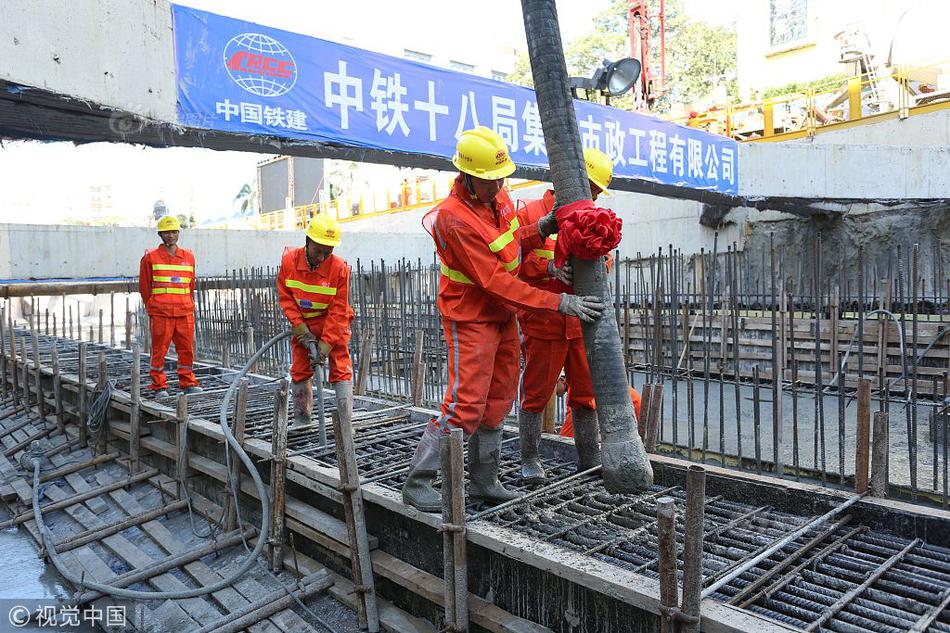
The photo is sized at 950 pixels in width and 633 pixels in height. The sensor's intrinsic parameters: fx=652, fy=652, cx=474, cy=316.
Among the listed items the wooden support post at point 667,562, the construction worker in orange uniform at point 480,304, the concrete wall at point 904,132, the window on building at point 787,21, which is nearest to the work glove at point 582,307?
the construction worker in orange uniform at point 480,304

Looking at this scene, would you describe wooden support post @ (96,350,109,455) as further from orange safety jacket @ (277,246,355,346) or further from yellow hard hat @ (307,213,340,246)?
yellow hard hat @ (307,213,340,246)

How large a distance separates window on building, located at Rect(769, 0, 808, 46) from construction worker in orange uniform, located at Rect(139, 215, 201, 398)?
909 inches

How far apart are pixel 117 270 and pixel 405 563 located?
40.4 feet

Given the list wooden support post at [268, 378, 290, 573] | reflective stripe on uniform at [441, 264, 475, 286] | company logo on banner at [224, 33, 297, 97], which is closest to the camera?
reflective stripe on uniform at [441, 264, 475, 286]

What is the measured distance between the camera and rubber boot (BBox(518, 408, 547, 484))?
3816 millimetres

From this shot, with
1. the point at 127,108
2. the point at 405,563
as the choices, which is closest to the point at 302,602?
the point at 405,563

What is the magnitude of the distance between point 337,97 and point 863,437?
449 cm

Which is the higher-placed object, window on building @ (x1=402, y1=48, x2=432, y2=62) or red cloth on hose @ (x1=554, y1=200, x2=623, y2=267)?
window on building @ (x1=402, y1=48, x2=432, y2=62)

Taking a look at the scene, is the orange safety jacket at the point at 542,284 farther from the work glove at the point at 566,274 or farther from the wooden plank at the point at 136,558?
the wooden plank at the point at 136,558

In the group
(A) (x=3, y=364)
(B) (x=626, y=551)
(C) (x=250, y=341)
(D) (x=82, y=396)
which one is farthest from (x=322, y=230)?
(A) (x=3, y=364)

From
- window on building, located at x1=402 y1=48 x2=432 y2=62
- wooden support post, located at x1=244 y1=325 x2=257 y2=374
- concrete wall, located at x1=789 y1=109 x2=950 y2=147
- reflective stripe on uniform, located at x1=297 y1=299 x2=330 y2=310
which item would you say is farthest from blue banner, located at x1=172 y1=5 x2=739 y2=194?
window on building, located at x1=402 y1=48 x2=432 y2=62

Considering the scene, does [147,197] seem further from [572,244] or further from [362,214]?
[572,244]

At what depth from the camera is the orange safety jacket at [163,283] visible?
682 cm

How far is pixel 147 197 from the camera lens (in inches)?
2215
